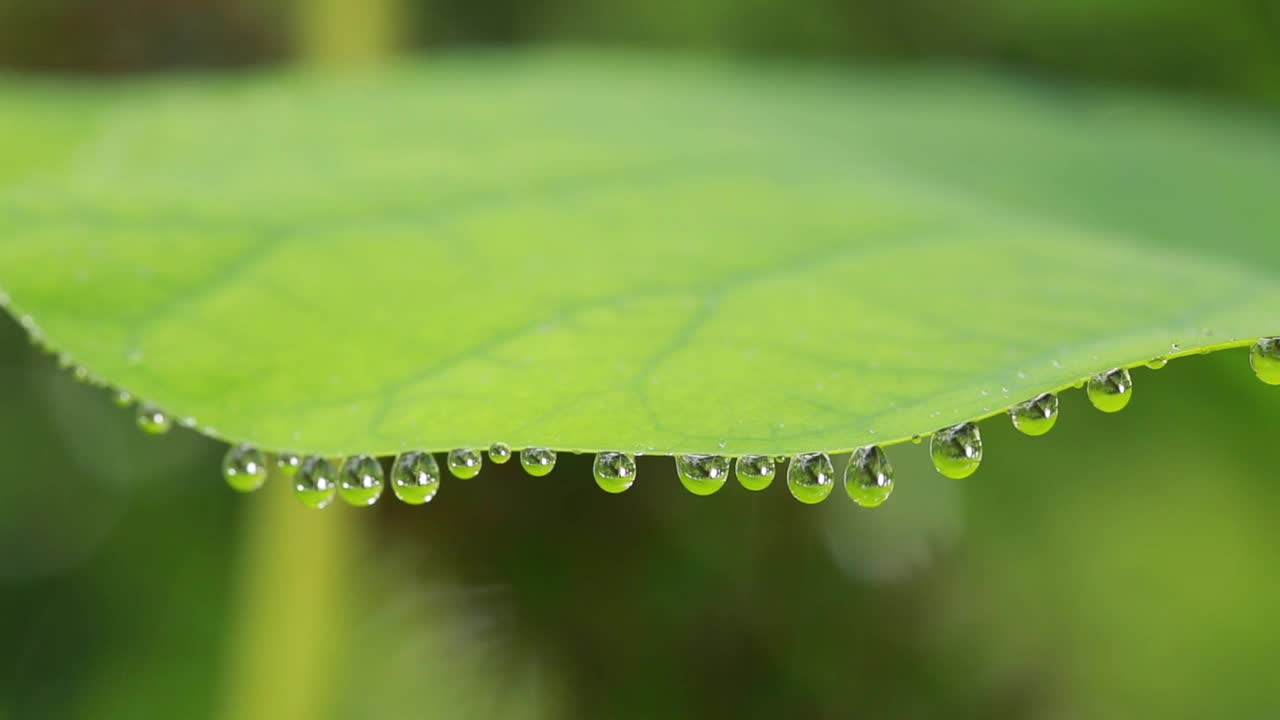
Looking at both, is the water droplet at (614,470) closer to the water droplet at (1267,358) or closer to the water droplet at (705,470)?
the water droplet at (705,470)

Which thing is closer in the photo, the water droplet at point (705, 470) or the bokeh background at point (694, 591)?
the water droplet at point (705, 470)

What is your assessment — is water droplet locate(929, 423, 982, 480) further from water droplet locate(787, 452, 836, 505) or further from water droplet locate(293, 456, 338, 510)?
water droplet locate(293, 456, 338, 510)

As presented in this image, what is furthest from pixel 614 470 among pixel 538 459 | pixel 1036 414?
pixel 1036 414

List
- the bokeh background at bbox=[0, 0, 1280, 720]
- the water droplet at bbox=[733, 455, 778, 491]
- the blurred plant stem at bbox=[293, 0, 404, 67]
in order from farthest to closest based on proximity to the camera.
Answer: the blurred plant stem at bbox=[293, 0, 404, 67] → the bokeh background at bbox=[0, 0, 1280, 720] → the water droplet at bbox=[733, 455, 778, 491]

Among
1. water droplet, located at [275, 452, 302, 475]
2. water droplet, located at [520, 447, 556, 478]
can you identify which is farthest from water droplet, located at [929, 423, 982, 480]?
water droplet, located at [275, 452, 302, 475]

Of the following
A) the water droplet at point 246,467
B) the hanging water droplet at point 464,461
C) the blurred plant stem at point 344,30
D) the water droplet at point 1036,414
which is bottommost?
the blurred plant stem at point 344,30

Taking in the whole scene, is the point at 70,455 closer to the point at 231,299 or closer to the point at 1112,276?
the point at 231,299

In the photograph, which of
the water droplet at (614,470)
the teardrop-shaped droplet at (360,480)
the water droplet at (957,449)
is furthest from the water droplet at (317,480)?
the water droplet at (957,449)
